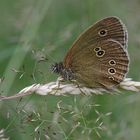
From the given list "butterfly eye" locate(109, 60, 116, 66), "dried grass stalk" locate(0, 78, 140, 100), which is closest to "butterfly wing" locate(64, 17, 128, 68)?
"butterfly eye" locate(109, 60, 116, 66)

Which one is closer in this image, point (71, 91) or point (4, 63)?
point (71, 91)

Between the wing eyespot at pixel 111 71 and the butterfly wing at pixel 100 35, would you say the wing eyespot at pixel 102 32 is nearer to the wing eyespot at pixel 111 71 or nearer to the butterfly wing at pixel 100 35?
the butterfly wing at pixel 100 35

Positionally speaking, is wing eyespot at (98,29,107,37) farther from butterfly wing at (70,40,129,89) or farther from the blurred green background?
the blurred green background

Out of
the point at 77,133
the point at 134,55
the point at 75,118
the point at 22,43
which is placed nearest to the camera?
the point at 75,118

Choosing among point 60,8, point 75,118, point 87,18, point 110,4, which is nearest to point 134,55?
point 87,18

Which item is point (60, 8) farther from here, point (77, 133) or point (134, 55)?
point (77, 133)
